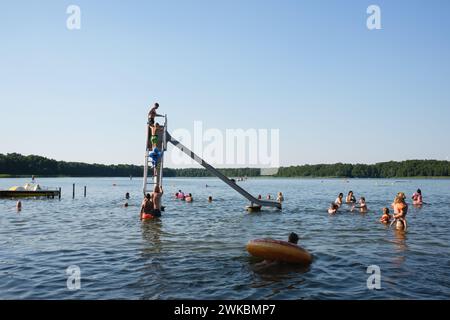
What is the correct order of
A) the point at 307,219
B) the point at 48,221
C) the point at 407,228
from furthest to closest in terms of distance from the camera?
the point at 307,219, the point at 48,221, the point at 407,228

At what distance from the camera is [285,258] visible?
1345 centimetres

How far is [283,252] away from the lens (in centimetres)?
1337

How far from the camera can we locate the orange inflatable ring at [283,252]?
1338 cm

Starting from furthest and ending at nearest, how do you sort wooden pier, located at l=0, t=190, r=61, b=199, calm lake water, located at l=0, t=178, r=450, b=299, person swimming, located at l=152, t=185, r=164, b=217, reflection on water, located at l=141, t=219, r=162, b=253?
1. wooden pier, located at l=0, t=190, r=61, b=199
2. person swimming, located at l=152, t=185, r=164, b=217
3. reflection on water, located at l=141, t=219, r=162, b=253
4. calm lake water, located at l=0, t=178, r=450, b=299

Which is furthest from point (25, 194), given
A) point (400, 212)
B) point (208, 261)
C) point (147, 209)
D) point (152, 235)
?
point (400, 212)

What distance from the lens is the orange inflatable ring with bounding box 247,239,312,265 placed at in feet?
43.9

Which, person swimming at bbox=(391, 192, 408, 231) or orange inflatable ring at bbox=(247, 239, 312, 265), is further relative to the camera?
person swimming at bbox=(391, 192, 408, 231)

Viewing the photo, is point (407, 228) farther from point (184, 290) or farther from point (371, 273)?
point (184, 290)

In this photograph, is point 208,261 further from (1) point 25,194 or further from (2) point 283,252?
(1) point 25,194

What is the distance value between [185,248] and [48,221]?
1374cm

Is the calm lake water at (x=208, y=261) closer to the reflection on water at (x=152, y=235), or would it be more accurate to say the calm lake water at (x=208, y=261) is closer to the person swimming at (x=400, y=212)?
the reflection on water at (x=152, y=235)

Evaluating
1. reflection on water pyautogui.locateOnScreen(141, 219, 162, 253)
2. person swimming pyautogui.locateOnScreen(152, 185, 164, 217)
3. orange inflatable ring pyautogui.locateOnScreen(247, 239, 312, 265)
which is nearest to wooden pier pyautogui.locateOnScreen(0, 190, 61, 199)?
person swimming pyautogui.locateOnScreen(152, 185, 164, 217)

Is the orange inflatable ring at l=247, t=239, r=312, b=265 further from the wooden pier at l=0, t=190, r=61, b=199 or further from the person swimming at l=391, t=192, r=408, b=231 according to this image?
the wooden pier at l=0, t=190, r=61, b=199
